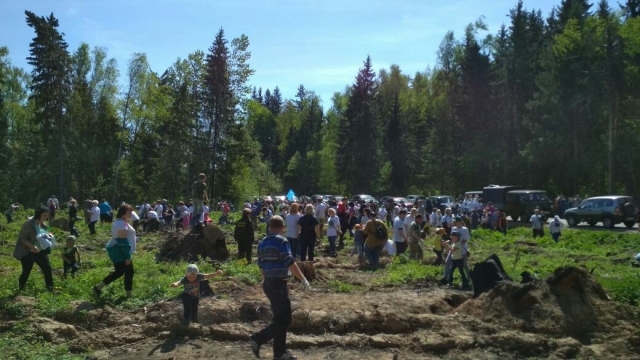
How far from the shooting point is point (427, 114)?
6962 cm

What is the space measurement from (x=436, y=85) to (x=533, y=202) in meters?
36.1

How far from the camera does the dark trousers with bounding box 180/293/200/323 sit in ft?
30.9

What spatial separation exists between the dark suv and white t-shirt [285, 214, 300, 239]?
848 inches

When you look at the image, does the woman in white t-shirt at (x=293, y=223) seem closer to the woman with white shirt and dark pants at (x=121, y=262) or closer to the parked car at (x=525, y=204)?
the woman with white shirt and dark pants at (x=121, y=262)

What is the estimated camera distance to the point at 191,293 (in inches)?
370

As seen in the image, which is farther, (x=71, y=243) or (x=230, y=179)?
(x=230, y=179)

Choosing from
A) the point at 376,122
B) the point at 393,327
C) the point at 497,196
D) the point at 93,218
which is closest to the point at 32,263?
the point at 393,327

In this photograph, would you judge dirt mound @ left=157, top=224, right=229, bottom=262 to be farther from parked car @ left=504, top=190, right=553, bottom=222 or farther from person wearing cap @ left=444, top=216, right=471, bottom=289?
parked car @ left=504, top=190, right=553, bottom=222

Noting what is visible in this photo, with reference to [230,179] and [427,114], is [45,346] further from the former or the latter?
[427,114]

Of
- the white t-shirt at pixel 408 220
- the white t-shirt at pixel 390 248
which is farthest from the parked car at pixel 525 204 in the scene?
the white t-shirt at pixel 390 248

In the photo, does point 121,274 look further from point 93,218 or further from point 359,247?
point 93,218

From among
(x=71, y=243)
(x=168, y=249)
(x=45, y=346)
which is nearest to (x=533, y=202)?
(x=168, y=249)

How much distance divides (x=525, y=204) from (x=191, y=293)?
3017 centimetres

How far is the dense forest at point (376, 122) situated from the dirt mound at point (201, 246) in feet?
112
